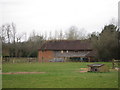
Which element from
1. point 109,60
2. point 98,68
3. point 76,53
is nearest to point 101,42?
point 109,60

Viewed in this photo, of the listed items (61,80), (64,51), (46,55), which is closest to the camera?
(61,80)

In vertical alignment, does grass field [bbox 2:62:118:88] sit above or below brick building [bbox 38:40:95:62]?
below

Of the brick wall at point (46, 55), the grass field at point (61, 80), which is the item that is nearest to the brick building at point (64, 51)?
Answer: the brick wall at point (46, 55)

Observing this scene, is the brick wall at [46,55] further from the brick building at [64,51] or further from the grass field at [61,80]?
the grass field at [61,80]

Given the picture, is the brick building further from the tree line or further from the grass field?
the grass field

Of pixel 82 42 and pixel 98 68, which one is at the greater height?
pixel 82 42

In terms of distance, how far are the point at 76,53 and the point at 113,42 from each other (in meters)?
24.4

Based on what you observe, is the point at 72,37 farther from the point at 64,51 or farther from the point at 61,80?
the point at 61,80

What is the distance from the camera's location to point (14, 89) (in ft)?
39.5

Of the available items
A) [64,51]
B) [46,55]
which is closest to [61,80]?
[46,55]

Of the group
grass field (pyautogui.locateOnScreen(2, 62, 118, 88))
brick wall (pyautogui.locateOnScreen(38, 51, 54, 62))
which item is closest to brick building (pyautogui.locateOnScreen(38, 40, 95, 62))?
brick wall (pyautogui.locateOnScreen(38, 51, 54, 62))

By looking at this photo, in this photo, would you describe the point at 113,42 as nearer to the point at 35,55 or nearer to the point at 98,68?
the point at 98,68

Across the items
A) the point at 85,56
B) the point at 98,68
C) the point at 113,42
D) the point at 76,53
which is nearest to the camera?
the point at 98,68

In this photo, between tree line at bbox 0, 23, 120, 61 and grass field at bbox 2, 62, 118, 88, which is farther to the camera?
tree line at bbox 0, 23, 120, 61
